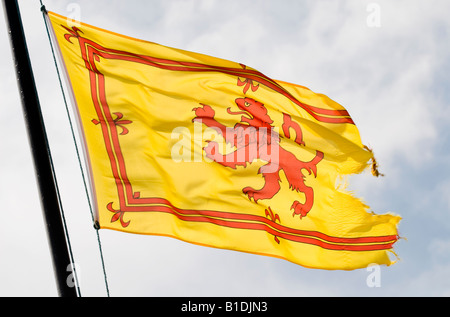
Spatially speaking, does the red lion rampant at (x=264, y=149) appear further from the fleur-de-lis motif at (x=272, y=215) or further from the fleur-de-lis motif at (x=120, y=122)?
the fleur-de-lis motif at (x=120, y=122)

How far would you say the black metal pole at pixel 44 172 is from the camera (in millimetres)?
6324

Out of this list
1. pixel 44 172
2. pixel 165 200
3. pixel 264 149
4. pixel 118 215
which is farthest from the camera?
pixel 264 149

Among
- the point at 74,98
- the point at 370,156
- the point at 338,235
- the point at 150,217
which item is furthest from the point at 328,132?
the point at 74,98

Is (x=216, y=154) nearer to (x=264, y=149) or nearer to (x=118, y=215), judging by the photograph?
(x=264, y=149)

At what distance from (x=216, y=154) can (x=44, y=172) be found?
10.8 ft

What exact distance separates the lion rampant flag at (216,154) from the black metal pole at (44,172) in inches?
63.7

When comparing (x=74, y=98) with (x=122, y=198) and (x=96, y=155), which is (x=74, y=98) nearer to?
(x=96, y=155)

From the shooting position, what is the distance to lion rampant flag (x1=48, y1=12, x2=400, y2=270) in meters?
8.48

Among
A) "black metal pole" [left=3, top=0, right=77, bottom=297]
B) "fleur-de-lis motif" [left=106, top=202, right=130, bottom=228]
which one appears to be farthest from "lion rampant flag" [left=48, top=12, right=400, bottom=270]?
"black metal pole" [left=3, top=0, right=77, bottom=297]

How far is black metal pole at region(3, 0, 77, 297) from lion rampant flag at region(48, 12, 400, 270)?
1.62 meters

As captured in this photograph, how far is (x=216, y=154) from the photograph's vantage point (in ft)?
30.2

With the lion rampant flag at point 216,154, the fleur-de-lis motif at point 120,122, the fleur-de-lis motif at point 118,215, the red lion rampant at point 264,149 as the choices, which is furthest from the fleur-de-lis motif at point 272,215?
the fleur-de-lis motif at point 120,122

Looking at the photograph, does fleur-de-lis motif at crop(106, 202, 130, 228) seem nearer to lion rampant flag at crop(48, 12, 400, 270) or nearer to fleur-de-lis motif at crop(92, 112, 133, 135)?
lion rampant flag at crop(48, 12, 400, 270)

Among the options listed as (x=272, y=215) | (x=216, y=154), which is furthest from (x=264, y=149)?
(x=272, y=215)
